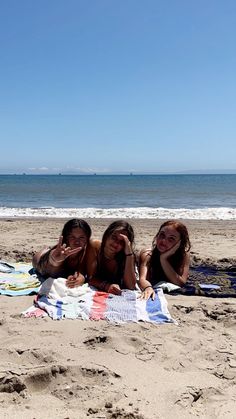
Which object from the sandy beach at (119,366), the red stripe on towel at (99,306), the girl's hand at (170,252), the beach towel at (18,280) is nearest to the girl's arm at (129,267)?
the red stripe on towel at (99,306)

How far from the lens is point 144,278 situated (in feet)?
16.7

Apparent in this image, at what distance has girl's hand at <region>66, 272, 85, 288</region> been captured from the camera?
4.87 meters

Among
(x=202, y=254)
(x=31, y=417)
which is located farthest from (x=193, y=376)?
(x=202, y=254)

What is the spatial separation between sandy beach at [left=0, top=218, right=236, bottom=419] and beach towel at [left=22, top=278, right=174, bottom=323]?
131 mm

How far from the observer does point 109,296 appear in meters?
4.69

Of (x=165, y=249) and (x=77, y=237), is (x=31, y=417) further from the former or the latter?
(x=165, y=249)

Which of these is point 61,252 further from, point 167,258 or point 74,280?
point 167,258

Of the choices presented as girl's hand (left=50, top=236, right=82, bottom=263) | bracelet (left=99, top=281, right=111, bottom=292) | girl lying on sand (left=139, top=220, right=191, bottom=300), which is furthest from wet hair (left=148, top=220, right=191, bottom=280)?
girl's hand (left=50, top=236, right=82, bottom=263)

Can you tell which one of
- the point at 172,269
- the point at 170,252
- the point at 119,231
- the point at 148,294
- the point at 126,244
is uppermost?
the point at 119,231

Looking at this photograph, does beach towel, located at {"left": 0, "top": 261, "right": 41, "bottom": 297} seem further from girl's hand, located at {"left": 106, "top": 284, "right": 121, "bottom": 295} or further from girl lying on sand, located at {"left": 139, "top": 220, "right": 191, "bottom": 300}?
girl lying on sand, located at {"left": 139, "top": 220, "right": 191, "bottom": 300}

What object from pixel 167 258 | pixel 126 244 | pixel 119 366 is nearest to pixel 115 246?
pixel 126 244

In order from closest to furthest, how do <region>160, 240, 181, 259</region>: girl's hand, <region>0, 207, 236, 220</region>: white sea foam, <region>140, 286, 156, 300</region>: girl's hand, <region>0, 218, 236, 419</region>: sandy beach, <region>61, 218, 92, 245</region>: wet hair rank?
<region>0, 218, 236, 419</region>: sandy beach → <region>140, 286, 156, 300</region>: girl's hand → <region>61, 218, 92, 245</region>: wet hair → <region>160, 240, 181, 259</region>: girl's hand → <region>0, 207, 236, 220</region>: white sea foam

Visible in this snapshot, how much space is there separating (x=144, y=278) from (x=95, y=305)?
894 millimetres

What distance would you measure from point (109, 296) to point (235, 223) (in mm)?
10187
